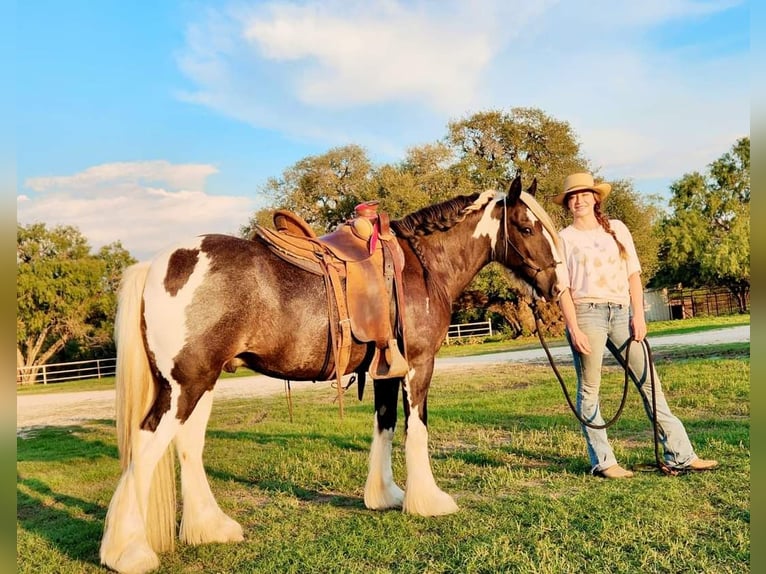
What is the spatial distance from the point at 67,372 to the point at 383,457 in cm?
2627

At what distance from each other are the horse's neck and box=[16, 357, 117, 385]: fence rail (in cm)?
2262

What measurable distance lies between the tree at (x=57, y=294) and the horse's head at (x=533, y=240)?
28.2m

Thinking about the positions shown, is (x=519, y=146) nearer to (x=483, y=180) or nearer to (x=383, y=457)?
(x=483, y=180)

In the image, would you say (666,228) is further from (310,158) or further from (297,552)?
(297,552)

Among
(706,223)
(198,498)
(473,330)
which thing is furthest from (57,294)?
(706,223)

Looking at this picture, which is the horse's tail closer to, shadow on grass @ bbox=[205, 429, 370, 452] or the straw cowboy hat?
shadow on grass @ bbox=[205, 429, 370, 452]

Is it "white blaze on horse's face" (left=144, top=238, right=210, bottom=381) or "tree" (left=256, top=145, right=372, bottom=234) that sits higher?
"tree" (left=256, top=145, right=372, bottom=234)

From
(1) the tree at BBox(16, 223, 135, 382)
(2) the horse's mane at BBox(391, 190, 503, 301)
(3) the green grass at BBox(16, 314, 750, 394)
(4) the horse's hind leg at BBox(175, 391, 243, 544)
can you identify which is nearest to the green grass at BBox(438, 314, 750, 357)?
(3) the green grass at BBox(16, 314, 750, 394)

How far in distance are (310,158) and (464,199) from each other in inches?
1075

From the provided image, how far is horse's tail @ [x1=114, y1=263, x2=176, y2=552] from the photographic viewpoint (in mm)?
3211

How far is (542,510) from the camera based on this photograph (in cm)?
343

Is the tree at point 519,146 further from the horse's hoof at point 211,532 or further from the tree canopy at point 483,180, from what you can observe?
the horse's hoof at point 211,532

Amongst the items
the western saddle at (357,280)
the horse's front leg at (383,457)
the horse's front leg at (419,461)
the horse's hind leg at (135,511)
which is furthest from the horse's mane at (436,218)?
the horse's hind leg at (135,511)

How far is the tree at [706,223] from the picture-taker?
30562 millimetres
